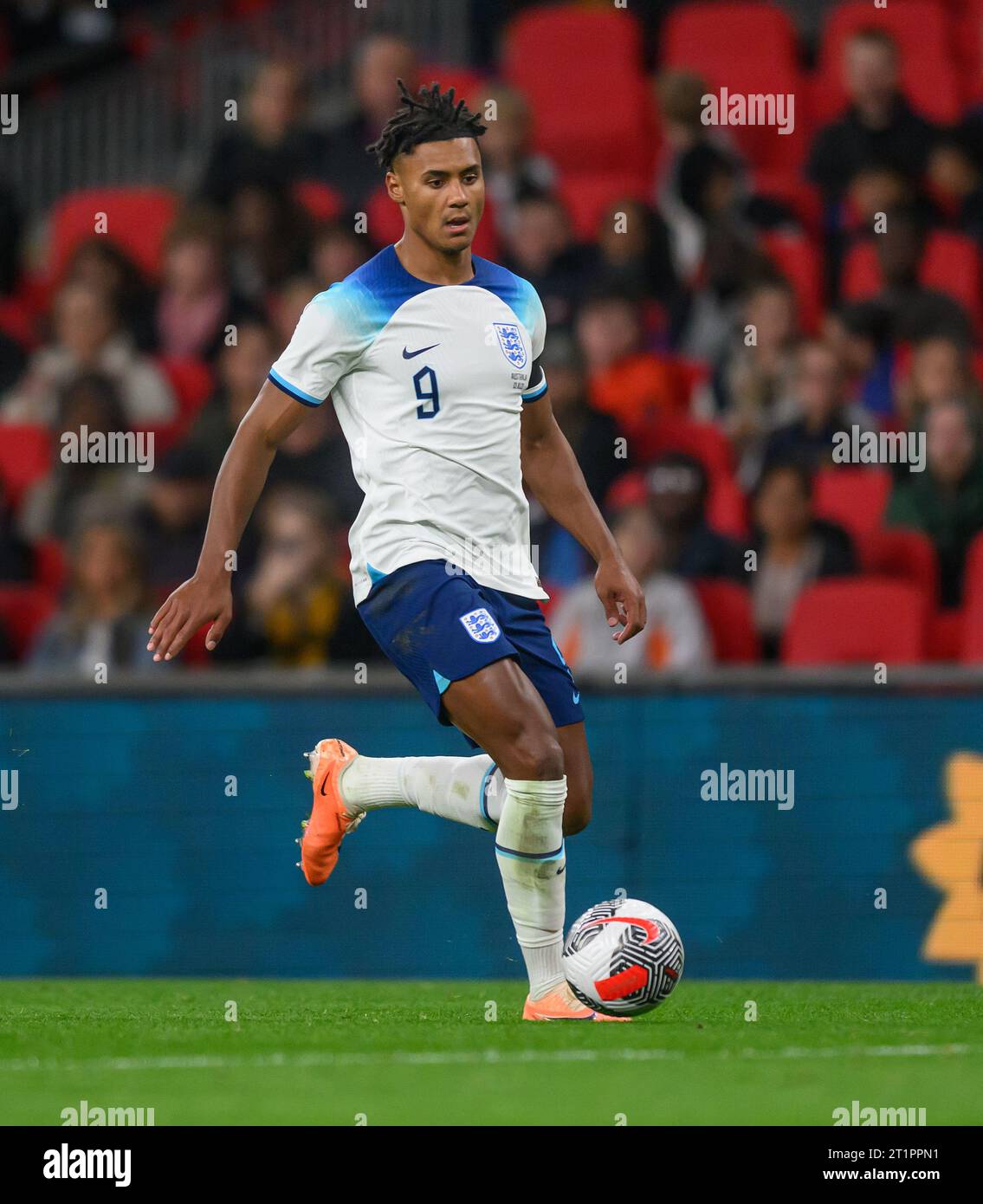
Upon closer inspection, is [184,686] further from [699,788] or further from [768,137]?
[768,137]

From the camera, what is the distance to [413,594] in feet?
18.9

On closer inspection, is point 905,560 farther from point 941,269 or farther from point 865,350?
point 941,269

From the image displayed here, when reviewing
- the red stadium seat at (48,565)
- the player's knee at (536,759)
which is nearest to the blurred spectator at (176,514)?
the red stadium seat at (48,565)

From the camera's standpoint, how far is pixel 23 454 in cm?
1120

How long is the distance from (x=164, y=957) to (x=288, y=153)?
590 centimetres

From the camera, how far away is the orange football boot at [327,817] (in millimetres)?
6625

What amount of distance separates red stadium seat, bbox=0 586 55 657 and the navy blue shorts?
14.3 ft

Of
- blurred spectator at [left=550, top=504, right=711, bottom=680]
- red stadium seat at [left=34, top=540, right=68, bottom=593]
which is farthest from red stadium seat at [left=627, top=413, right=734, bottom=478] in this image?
red stadium seat at [left=34, top=540, right=68, bottom=593]

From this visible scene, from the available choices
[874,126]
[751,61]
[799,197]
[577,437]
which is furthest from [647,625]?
[751,61]

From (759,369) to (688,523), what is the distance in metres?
1.51

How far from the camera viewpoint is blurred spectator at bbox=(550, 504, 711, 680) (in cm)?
929

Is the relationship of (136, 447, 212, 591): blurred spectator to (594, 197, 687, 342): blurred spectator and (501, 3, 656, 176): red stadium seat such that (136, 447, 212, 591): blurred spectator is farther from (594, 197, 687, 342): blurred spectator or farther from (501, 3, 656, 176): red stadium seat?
(501, 3, 656, 176): red stadium seat

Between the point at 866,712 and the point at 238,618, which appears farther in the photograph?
the point at 238,618
